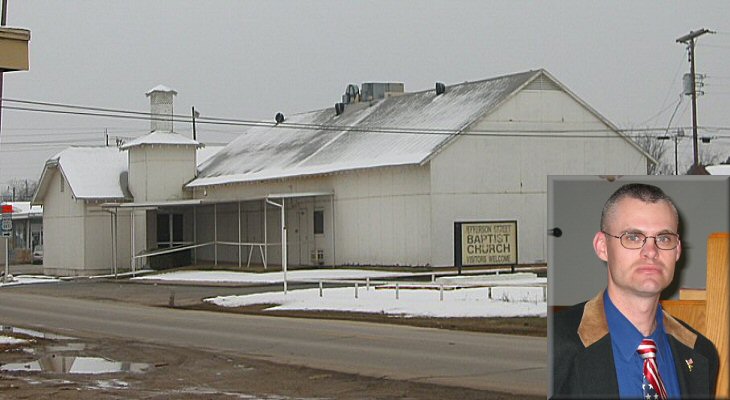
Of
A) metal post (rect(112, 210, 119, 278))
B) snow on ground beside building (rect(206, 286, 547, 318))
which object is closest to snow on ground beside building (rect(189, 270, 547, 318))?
snow on ground beside building (rect(206, 286, 547, 318))

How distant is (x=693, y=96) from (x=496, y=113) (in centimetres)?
1052

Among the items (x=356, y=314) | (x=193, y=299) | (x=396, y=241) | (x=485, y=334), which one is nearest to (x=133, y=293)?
(x=193, y=299)

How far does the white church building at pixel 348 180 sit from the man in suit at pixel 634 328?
33.7 meters

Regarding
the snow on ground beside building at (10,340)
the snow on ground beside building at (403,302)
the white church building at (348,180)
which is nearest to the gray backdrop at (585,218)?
the snow on ground beside building at (10,340)

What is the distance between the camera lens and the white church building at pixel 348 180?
44125 mm

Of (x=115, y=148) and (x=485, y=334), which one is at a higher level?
(x=115, y=148)

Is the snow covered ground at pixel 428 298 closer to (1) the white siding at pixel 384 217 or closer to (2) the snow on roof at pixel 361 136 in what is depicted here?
(1) the white siding at pixel 384 217

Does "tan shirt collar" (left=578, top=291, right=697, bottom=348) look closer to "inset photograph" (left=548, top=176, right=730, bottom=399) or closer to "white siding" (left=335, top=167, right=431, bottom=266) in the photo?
"inset photograph" (left=548, top=176, right=730, bottom=399)

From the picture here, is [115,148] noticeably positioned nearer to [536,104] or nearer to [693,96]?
[536,104]

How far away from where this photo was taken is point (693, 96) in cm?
4950

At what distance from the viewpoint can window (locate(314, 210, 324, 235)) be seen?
48878mm

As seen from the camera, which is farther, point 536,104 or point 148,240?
point 148,240

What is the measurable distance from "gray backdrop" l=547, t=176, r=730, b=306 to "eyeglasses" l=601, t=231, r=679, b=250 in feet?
0.27

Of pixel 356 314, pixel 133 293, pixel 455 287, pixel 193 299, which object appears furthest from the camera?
pixel 133 293
